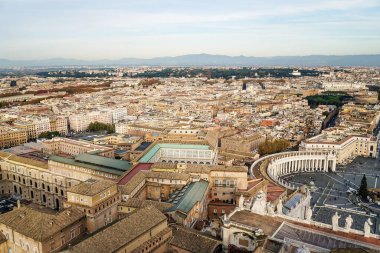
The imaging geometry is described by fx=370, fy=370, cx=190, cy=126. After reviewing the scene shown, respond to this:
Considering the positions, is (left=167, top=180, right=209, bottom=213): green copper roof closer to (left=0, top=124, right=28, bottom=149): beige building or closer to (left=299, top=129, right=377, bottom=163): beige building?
(left=299, top=129, right=377, bottom=163): beige building

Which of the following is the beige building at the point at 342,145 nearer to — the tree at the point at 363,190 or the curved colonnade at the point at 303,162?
the curved colonnade at the point at 303,162

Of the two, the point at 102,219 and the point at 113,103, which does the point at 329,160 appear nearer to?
the point at 102,219

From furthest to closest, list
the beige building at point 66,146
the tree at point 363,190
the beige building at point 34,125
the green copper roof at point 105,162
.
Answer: the beige building at point 34,125, the beige building at point 66,146, the tree at point 363,190, the green copper roof at point 105,162

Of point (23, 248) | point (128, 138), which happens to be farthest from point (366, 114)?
point (23, 248)

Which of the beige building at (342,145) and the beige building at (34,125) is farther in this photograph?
the beige building at (34,125)

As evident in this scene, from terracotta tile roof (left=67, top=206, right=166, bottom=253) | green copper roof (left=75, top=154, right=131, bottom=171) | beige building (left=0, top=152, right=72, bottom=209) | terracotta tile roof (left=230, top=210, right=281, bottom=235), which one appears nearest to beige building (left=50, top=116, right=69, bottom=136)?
beige building (left=0, top=152, right=72, bottom=209)

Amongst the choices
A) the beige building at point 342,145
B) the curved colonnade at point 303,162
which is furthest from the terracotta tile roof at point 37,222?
the beige building at point 342,145
